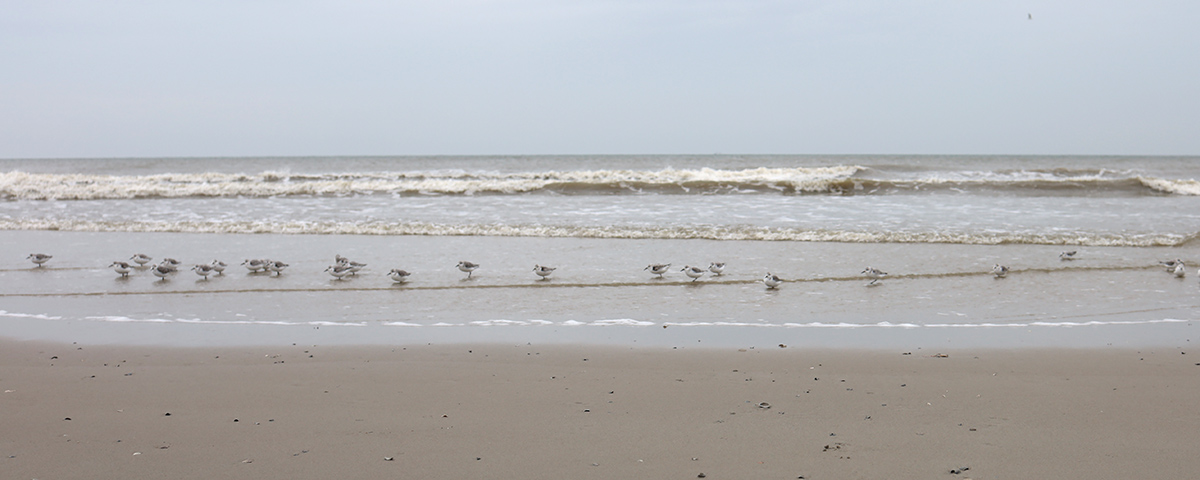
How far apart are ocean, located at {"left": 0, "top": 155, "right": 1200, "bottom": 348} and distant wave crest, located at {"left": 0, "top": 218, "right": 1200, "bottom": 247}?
71 millimetres

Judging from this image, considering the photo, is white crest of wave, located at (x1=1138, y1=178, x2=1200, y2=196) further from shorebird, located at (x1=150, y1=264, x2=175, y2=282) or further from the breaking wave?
shorebird, located at (x1=150, y1=264, x2=175, y2=282)

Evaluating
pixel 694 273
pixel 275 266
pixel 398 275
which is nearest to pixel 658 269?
pixel 694 273

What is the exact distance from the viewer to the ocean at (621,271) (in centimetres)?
717

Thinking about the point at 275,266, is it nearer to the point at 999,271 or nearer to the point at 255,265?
the point at 255,265

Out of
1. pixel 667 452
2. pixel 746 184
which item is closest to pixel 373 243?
pixel 667 452

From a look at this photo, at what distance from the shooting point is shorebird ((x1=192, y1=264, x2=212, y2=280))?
1043 cm

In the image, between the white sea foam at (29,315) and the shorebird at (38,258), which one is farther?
the shorebird at (38,258)

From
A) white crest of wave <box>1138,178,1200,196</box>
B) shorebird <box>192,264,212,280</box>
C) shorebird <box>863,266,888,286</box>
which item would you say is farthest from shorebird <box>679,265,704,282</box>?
white crest of wave <box>1138,178,1200,196</box>

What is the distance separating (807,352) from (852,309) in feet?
7.14

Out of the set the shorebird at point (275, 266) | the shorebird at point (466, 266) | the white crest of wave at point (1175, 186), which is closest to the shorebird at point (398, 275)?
the shorebird at point (466, 266)

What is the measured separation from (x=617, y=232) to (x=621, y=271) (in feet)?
13.5

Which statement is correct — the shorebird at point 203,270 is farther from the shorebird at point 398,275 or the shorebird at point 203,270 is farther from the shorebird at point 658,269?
the shorebird at point 658,269

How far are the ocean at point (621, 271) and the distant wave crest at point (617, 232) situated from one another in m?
0.07

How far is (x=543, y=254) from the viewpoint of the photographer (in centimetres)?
1245
